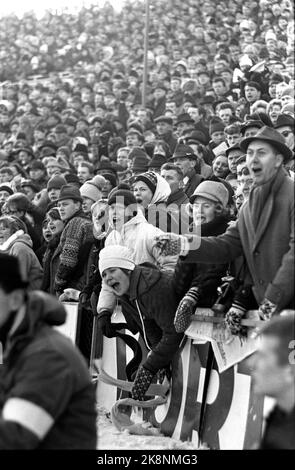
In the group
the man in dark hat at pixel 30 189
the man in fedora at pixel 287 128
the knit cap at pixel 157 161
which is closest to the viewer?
the man in fedora at pixel 287 128

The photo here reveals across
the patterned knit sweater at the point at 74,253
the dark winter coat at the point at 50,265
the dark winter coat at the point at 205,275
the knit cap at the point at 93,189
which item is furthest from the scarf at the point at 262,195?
the knit cap at the point at 93,189

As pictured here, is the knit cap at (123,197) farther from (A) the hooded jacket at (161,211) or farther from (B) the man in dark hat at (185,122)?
(B) the man in dark hat at (185,122)

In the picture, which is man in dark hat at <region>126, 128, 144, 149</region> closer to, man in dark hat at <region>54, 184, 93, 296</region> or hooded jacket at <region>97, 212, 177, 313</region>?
man in dark hat at <region>54, 184, 93, 296</region>

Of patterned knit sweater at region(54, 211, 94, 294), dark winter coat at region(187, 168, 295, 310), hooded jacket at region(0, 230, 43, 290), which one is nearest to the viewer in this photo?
dark winter coat at region(187, 168, 295, 310)

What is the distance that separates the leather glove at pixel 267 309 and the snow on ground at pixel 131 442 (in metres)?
1.54

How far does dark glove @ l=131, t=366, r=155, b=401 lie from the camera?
788 centimetres

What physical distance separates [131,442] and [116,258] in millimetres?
1464

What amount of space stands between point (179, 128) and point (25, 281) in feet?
36.2

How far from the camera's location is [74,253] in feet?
31.9

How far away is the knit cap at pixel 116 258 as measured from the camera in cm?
790

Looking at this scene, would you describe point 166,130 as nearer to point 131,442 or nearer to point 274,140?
point 131,442

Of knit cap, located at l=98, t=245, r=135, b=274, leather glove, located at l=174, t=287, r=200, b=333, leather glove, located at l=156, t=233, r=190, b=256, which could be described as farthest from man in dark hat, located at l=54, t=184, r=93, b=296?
leather glove, located at l=156, t=233, r=190, b=256

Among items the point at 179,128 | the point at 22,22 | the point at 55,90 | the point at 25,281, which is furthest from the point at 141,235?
the point at 22,22

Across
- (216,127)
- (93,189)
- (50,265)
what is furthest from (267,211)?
(216,127)
